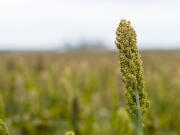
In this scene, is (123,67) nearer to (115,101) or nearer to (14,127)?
(14,127)

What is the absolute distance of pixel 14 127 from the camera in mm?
9469

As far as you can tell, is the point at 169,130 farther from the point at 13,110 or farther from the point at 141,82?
the point at 141,82

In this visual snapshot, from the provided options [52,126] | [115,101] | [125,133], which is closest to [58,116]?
[52,126]

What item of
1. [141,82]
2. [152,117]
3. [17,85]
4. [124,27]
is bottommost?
[152,117]

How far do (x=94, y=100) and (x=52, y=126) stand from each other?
131cm

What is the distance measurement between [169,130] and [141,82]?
28.3ft

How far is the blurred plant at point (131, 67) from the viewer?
64.4 inches

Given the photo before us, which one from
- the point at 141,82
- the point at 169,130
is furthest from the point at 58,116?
the point at 141,82

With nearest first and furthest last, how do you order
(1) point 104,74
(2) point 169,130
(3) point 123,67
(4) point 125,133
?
(3) point 123,67, (4) point 125,133, (2) point 169,130, (1) point 104,74

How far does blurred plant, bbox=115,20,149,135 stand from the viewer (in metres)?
1.63

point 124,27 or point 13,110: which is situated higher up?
point 124,27

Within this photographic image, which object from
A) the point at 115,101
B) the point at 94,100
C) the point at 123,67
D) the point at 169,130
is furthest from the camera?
the point at 115,101

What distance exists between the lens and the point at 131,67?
163 centimetres

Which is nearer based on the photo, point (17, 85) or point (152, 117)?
point (152, 117)
